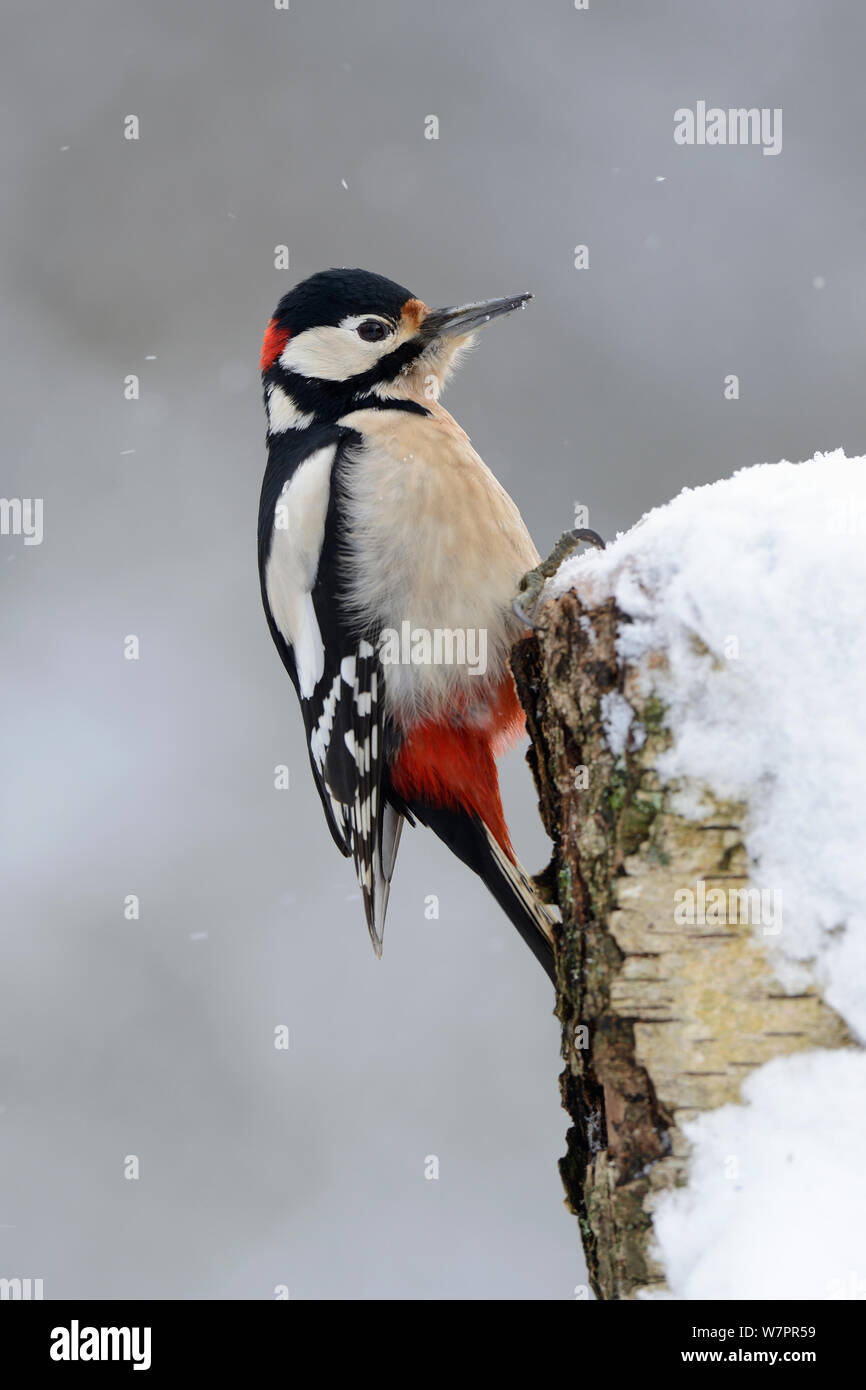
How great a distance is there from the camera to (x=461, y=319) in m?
2.44

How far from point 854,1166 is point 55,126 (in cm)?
427

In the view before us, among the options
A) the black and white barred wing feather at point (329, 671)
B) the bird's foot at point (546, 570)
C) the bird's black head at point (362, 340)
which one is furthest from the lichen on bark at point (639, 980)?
the bird's black head at point (362, 340)

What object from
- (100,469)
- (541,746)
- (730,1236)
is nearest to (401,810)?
(541,746)

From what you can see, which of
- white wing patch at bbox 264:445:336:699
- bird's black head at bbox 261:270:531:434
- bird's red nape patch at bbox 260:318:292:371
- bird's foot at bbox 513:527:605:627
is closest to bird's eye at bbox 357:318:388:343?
bird's black head at bbox 261:270:531:434

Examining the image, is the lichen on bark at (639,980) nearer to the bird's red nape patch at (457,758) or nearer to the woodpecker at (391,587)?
the woodpecker at (391,587)

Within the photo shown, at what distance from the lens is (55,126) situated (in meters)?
4.23

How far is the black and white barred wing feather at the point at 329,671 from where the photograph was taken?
2205mm

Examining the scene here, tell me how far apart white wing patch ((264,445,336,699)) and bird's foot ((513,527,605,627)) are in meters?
0.40

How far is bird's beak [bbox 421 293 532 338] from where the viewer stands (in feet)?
7.97

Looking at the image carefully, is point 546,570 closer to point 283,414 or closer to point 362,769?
point 362,769

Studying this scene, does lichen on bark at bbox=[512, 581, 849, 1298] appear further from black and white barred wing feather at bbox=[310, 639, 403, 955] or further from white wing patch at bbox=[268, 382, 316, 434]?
white wing patch at bbox=[268, 382, 316, 434]

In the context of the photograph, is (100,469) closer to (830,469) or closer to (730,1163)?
(830,469)

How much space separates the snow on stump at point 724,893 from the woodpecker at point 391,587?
630 mm

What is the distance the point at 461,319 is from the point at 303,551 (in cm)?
59
